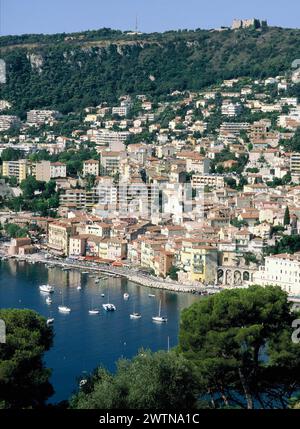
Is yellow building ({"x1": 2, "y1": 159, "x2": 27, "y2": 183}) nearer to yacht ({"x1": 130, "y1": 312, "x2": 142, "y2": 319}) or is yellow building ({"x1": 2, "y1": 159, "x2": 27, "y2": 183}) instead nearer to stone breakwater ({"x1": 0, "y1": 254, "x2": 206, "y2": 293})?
stone breakwater ({"x1": 0, "y1": 254, "x2": 206, "y2": 293})

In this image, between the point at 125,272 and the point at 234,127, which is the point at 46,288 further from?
the point at 234,127

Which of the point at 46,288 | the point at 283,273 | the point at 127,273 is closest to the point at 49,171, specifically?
the point at 127,273

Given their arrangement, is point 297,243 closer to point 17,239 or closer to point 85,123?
point 17,239

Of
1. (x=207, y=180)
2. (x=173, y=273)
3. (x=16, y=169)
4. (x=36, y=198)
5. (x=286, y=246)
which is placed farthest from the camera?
(x=16, y=169)

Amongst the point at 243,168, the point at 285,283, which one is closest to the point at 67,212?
the point at 243,168

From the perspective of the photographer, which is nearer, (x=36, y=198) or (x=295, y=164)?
(x=295, y=164)

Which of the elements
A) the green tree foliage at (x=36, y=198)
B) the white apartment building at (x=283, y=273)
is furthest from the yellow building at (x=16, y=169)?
the white apartment building at (x=283, y=273)
